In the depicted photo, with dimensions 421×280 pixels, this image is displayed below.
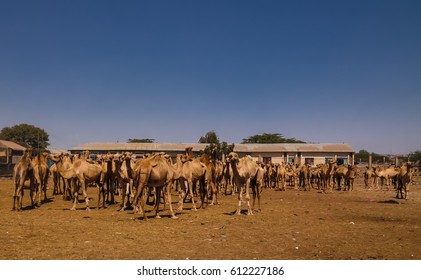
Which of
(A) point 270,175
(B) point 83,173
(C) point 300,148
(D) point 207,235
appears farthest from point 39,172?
(C) point 300,148

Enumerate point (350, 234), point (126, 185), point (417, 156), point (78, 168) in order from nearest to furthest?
point (350, 234), point (78, 168), point (126, 185), point (417, 156)

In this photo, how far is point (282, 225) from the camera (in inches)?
478

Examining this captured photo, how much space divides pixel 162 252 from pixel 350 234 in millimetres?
6209

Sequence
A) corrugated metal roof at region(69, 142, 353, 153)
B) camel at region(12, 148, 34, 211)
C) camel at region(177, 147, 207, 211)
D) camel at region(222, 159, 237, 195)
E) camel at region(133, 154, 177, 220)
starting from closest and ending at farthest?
camel at region(133, 154, 177, 220)
camel at region(12, 148, 34, 211)
camel at region(177, 147, 207, 211)
camel at region(222, 159, 237, 195)
corrugated metal roof at region(69, 142, 353, 153)

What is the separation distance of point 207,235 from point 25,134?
3735 inches

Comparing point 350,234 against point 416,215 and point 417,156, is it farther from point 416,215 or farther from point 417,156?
point 417,156

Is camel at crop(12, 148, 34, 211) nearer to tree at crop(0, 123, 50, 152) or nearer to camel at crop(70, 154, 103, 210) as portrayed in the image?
camel at crop(70, 154, 103, 210)

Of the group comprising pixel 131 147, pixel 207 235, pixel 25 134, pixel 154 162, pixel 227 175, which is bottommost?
pixel 207 235

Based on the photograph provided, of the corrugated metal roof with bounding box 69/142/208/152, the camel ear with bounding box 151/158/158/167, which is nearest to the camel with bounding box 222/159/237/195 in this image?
the camel ear with bounding box 151/158/158/167

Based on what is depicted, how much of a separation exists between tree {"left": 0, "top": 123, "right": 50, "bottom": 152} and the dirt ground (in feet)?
275

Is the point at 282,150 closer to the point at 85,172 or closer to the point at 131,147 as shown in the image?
the point at 131,147

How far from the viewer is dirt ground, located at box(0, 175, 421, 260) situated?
8148 mm

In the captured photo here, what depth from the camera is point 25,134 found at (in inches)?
3568

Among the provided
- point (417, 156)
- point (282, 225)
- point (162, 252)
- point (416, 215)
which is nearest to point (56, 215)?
point (162, 252)
